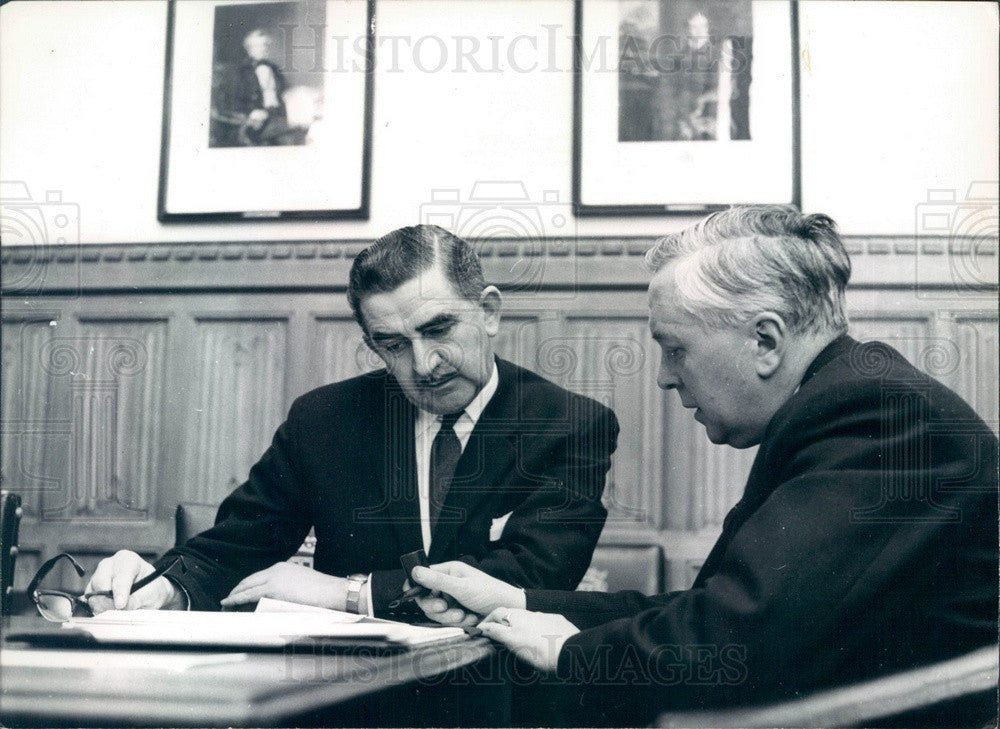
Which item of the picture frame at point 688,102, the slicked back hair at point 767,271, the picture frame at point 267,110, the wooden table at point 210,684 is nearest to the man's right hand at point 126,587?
the wooden table at point 210,684

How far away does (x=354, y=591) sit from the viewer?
1586 mm

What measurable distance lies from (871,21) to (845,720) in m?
1.25

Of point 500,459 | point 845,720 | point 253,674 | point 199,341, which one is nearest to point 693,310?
point 500,459

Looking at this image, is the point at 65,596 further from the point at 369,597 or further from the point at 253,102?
the point at 253,102

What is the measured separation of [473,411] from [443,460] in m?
0.11

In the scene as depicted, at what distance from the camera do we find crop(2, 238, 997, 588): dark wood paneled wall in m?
1.92

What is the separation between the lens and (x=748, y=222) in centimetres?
157

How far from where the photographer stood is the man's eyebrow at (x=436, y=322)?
6.11ft

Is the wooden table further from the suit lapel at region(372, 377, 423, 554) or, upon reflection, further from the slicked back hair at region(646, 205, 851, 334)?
the slicked back hair at region(646, 205, 851, 334)

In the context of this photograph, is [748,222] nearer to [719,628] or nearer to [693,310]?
[693,310]

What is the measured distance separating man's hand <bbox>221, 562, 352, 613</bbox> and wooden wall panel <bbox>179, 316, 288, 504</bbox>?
439 millimetres

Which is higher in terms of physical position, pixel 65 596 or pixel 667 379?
pixel 667 379

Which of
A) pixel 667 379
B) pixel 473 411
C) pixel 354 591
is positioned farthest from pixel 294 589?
pixel 667 379

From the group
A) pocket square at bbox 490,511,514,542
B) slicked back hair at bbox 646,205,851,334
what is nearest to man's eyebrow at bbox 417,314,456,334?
pocket square at bbox 490,511,514,542
